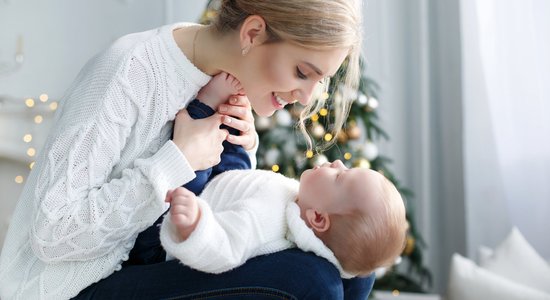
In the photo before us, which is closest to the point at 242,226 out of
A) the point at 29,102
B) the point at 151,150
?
A: the point at 151,150

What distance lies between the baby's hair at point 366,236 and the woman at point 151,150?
0.07m

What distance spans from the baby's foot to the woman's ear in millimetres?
103

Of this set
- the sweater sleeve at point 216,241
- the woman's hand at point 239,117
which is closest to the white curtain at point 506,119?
the woman's hand at point 239,117

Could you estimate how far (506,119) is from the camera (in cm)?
357

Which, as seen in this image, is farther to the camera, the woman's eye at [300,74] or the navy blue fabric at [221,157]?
the navy blue fabric at [221,157]

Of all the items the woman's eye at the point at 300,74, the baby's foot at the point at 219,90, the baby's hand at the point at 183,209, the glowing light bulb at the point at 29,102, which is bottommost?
the glowing light bulb at the point at 29,102

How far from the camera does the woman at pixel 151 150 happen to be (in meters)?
1.45

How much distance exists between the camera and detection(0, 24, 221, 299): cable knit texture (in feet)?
4.82

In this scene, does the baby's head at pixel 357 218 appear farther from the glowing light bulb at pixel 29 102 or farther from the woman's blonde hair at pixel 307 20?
the glowing light bulb at pixel 29 102

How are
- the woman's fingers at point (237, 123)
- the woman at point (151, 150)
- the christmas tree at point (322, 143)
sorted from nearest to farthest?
the woman at point (151, 150)
the woman's fingers at point (237, 123)
the christmas tree at point (322, 143)

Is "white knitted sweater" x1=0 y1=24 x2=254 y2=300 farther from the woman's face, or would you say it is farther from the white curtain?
the white curtain

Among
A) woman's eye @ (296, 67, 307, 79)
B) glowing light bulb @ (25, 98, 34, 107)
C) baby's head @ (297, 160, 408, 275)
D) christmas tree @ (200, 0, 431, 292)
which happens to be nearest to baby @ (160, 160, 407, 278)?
baby's head @ (297, 160, 408, 275)

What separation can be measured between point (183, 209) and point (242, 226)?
0.15 meters

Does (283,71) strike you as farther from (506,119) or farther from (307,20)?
(506,119)
